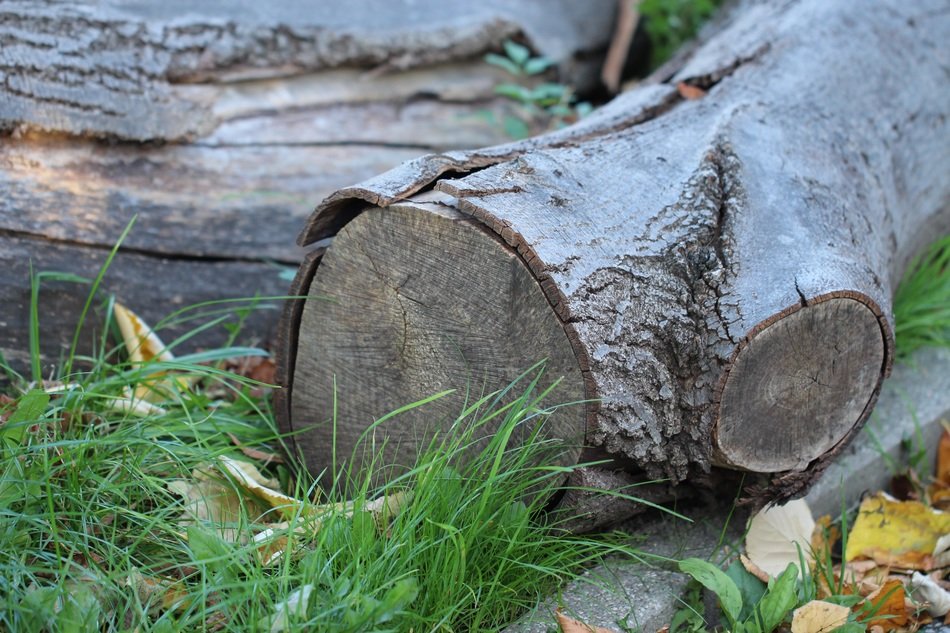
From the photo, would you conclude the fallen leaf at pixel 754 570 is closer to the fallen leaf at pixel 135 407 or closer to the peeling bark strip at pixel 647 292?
the peeling bark strip at pixel 647 292

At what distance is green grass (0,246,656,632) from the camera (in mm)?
1586

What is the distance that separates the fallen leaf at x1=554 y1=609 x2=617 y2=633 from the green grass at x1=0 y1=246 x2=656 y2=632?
8cm

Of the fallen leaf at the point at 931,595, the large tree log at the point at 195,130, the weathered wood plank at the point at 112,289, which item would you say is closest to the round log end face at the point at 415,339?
the weathered wood plank at the point at 112,289

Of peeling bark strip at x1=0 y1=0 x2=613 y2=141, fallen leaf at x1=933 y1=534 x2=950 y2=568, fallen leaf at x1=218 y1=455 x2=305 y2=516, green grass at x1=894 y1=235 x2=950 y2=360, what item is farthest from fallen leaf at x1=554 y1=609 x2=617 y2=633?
peeling bark strip at x1=0 y1=0 x2=613 y2=141

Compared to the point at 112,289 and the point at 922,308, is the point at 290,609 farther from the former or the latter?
the point at 922,308

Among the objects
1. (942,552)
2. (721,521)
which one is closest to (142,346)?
(721,521)

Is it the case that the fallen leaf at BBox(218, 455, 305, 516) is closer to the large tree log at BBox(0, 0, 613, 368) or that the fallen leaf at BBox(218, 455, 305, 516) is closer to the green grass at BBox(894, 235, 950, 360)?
the large tree log at BBox(0, 0, 613, 368)

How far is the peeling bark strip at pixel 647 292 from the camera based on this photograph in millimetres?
1831

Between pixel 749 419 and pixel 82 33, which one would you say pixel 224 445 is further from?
pixel 82 33

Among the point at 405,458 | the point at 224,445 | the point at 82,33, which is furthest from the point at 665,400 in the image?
the point at 82,33

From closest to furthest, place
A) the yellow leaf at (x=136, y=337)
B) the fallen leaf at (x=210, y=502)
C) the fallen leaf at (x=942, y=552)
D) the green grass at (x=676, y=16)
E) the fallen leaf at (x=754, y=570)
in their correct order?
the fallen leaf at (x=210, y=502), the fallen leaf at (x=754, y=570), the fallen leaf at (x=942, y=552), the yellow leaf at (x=136, y=337), the green grass at (x=676, y=16)

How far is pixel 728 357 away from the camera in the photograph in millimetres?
1842

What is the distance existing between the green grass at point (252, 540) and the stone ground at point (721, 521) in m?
0.07

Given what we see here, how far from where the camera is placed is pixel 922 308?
111 inches
